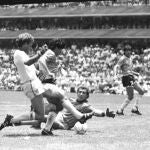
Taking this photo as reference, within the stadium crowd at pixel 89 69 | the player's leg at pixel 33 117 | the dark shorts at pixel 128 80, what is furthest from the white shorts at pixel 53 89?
the stadium crowd at pixel 89 69

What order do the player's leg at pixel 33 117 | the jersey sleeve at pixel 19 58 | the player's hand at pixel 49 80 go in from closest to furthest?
the jersey sleeve at pixel 19 58, the player's leg at pixel 33 117, the player's hand at pixel 49 80

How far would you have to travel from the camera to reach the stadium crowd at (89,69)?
3725 cm

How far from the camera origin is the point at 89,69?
4138 centimetres

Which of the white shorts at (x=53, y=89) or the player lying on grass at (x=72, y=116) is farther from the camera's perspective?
the player lying on grass at (x=72, y=116)

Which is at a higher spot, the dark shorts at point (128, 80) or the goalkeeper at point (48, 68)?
the goalkeeper at point (48, 68)

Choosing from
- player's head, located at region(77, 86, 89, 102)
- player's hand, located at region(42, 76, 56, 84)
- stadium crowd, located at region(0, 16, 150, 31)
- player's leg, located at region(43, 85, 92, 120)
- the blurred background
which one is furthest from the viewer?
stadium crowd, located at region(0, 16, 150, 31)

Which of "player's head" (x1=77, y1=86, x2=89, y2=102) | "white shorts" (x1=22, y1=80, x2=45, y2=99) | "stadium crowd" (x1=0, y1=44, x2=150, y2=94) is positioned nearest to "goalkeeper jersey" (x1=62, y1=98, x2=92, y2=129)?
"player's head" (x1=77, y1=86, x2=89, y2=102)

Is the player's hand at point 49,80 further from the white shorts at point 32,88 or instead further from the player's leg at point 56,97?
the white shorts at point 32,88

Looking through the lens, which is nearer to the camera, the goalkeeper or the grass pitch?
the grass pitch

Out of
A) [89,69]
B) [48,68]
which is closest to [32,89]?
[48,68]

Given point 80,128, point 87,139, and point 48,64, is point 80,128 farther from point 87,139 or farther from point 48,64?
point 48,64

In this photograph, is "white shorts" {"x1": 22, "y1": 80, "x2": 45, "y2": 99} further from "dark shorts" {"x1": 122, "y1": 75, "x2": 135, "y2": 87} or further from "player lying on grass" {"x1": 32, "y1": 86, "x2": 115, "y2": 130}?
"dark shorts" {"x1": 122, "y1": 75, "x2": 135, "y2": 87}

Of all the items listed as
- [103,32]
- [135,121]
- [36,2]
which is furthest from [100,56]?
[36,2]

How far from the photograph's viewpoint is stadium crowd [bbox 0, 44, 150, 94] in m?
37.2
